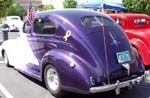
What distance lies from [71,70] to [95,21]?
126 centimetres

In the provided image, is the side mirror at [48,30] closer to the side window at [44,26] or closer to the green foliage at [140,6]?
the side window at [44,26]

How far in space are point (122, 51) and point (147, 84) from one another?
167cm

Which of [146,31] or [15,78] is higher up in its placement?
[146,31]

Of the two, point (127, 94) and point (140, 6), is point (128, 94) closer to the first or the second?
point (127, 94)

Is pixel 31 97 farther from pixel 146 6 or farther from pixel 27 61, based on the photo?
pixel 146 6

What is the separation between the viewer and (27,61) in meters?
7.84

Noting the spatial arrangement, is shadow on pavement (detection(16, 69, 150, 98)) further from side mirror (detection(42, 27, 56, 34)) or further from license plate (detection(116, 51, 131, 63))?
side mirror (detection(42, 27, 56, 34))

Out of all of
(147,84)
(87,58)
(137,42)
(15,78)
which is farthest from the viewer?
(137,42)

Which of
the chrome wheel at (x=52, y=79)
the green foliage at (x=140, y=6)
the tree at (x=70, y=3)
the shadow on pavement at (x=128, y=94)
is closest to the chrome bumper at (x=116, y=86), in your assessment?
the shadow on pavement at (x=128, y=94)

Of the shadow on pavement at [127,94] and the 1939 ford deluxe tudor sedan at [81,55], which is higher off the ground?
the 1939 ford deluxe tudor sedan at [81,55]

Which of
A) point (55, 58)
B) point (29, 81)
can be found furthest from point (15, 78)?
point (55, 58)

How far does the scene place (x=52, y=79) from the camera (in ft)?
22.2

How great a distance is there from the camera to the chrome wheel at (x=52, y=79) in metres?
6.58

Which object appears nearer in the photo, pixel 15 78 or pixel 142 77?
pixel 142 77
